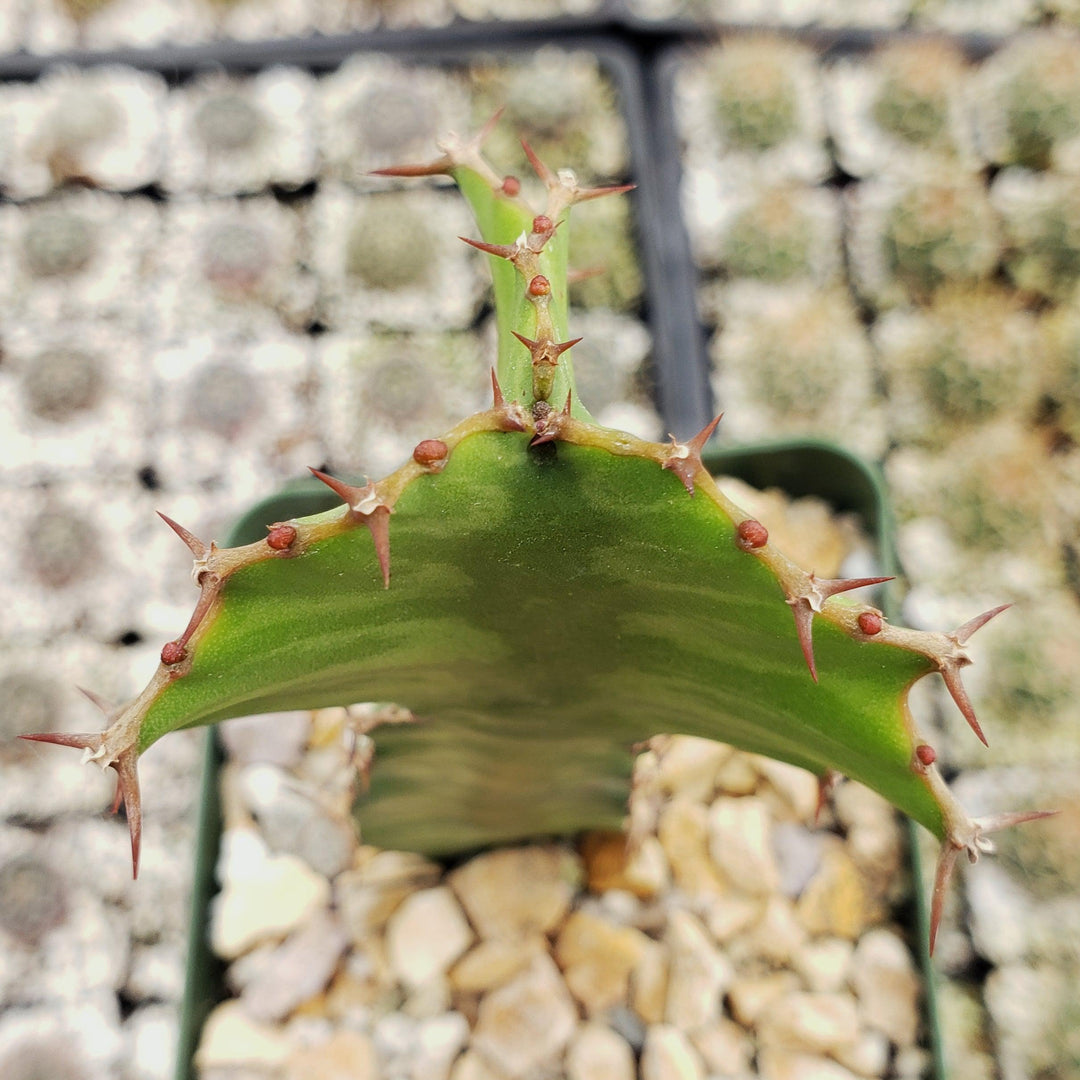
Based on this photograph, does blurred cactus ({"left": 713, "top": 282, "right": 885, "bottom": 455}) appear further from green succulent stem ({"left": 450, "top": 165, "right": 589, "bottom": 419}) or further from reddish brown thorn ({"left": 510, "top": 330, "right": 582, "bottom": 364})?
reddish brown thorn ({"left": 510, "top": 330, "right": 582, "bottom": 364})

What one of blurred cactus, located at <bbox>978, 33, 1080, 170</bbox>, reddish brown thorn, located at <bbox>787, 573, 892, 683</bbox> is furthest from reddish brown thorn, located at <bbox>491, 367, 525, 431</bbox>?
blurred cactus, located at <bbox>978, 33, 1080, 170</bbox>

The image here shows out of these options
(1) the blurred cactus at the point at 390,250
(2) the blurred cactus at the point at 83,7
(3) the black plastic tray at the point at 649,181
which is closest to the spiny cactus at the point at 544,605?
(3) the black plastic tray at the point at 649,181

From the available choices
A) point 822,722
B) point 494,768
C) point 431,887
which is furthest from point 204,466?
point 822,722

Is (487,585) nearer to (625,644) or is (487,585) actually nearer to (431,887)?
(625,644)

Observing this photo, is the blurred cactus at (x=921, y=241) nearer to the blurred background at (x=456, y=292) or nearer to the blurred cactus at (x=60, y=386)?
the blurred background at (x=456, y=292)

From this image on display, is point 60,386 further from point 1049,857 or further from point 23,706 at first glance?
point 1049,857

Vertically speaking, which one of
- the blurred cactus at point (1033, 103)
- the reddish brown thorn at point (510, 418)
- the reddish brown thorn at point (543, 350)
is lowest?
the reddish brown thorn at point (510, 418)
